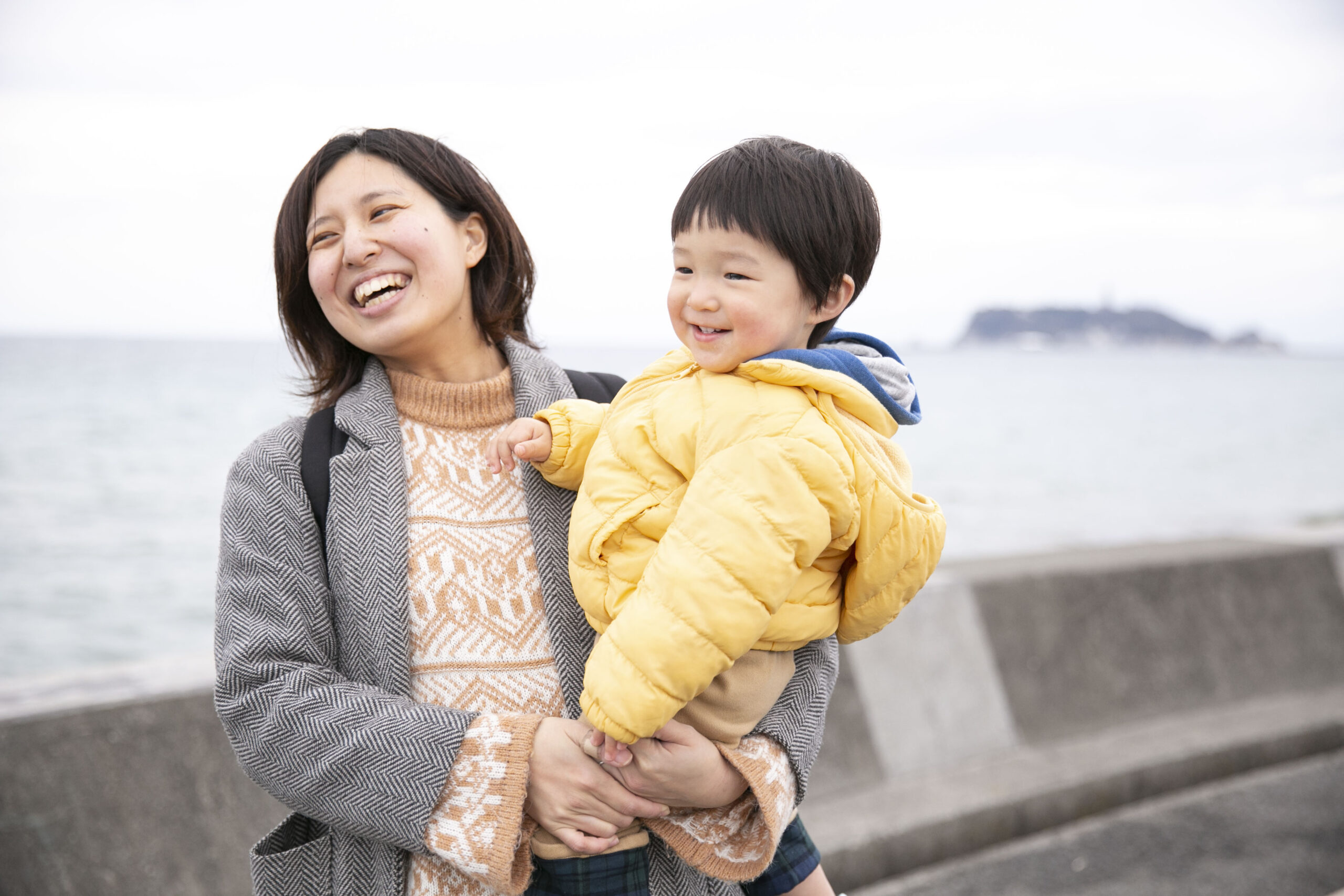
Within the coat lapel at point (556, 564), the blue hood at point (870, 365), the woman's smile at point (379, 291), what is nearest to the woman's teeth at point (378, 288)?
the woman's smile at point (379, 291)

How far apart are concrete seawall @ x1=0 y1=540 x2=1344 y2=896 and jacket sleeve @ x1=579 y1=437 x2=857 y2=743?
1618 millimetres

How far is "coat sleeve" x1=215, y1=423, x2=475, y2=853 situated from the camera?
56.2 inches

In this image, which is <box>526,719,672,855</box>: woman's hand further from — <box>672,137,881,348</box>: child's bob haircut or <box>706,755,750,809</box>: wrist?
<box>672,137,881,348</box>: child's bob haircut

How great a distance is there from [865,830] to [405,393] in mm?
2150

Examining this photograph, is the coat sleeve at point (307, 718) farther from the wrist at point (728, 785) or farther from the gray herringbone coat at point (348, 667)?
the wrist at point (728, 785)

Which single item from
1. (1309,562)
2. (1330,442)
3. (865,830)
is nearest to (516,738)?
(865,830)

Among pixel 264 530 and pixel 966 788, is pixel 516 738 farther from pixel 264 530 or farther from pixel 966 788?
pixel 966 788

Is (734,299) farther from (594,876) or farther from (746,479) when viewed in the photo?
(594,876)

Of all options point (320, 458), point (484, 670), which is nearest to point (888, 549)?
point (484, 670)

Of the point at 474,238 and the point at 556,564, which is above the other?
the point at 474,238

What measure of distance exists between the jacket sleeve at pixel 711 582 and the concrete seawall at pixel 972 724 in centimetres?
162

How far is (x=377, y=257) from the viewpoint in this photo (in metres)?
1.70

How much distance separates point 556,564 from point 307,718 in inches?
17.9

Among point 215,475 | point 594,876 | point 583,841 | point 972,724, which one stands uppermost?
point 583,841
